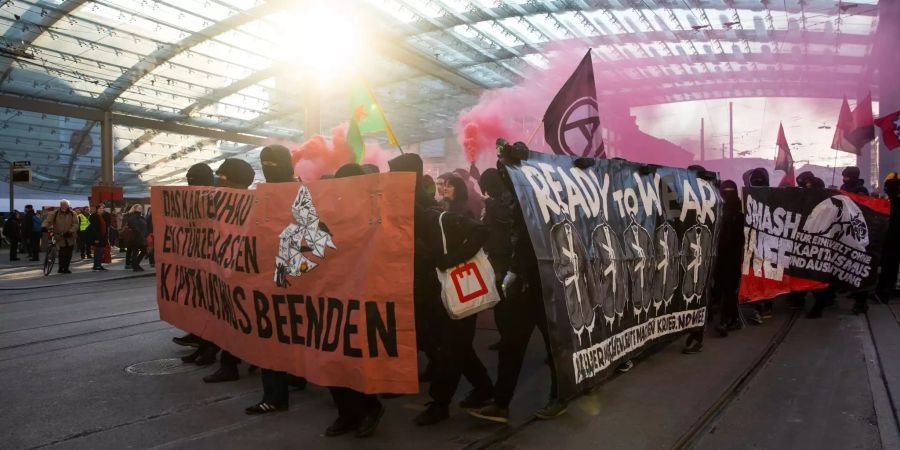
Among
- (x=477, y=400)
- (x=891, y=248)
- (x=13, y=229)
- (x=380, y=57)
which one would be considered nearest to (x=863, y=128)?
(x=891, y=248)

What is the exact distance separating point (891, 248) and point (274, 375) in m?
9.40

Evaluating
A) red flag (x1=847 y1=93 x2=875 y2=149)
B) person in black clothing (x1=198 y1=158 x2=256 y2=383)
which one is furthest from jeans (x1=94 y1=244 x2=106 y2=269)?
red flag (x1=847 y1=93 x2=875 y2=149)

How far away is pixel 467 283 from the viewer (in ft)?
13.4

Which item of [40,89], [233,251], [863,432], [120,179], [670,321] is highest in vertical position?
[40,89]

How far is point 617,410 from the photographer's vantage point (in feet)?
15.0

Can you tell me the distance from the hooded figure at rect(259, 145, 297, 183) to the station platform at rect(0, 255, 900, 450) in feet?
5.76

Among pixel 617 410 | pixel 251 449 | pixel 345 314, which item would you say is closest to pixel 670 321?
pixel 617 410

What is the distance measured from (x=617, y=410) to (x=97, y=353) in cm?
Result: 529

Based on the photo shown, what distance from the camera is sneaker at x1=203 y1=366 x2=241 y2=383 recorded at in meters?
5.50

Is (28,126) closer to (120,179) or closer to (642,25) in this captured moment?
(120,179)

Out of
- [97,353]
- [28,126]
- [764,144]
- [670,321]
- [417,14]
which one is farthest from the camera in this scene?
[764,144]

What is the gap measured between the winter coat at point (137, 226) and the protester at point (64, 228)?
1.23 meters

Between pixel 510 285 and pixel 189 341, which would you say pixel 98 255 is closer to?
pixel 189 341

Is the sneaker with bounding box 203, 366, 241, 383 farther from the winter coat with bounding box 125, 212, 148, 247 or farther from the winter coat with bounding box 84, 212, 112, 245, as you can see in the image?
the winter coat with bounding box 84, 212, 112, 245
